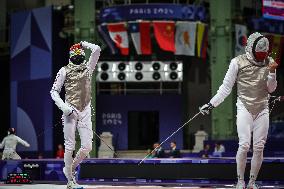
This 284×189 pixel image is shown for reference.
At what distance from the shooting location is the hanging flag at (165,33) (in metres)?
22.9

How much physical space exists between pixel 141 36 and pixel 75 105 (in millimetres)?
15885

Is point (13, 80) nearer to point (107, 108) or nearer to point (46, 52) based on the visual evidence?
point (46, 52)

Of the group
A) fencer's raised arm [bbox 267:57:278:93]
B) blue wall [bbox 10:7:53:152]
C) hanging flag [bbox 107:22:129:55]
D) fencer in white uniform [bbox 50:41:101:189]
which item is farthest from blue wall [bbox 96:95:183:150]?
fencer's raised arm [bbox 267:57:278:93]

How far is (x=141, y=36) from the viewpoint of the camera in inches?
917

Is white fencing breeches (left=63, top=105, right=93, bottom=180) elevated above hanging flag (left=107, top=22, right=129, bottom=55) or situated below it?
below

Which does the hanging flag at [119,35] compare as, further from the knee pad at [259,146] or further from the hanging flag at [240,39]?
the knee pad at [259,146]

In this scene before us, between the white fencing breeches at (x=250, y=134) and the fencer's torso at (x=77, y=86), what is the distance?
7.16 feet

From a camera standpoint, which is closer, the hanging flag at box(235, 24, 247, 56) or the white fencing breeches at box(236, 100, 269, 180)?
the white fencing breeches at box(236, 100, 269, 180)

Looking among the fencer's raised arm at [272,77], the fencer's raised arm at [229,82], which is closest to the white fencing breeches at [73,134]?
the fencer's raised arm at [229,82]

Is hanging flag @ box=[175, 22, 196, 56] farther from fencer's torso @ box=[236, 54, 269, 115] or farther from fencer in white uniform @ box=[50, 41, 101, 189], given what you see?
fencer's torso @ box=[236, 54, 269, 115]

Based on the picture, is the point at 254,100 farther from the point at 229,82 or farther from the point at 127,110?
the point at 127,110

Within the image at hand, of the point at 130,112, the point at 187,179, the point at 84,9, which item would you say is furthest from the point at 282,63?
the point at 187,179

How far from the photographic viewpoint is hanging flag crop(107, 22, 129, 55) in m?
23.2

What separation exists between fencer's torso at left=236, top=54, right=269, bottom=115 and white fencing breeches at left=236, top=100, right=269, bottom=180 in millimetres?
81
